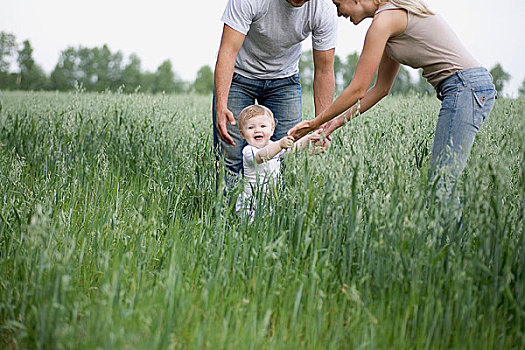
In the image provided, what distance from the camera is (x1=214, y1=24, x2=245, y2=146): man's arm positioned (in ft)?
11.3

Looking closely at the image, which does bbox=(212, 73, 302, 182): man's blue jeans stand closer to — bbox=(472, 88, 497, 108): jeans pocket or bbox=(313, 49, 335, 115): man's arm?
bbox=(313, 49, 335, 115): man's arm

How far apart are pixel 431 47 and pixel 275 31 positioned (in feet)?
4.21

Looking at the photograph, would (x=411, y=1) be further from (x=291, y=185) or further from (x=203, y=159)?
(x=203, y=159)

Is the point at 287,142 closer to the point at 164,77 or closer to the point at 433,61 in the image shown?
the point at 433,61

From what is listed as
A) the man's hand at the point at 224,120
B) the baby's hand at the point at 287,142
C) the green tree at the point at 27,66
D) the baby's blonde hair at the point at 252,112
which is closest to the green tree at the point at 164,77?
the green tree at the point at 27,66

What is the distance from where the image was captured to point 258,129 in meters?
3.57

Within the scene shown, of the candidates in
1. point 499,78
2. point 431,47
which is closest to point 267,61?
point 431,47

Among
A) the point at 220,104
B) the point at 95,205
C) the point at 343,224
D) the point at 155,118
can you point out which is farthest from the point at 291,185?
the point at 155,118

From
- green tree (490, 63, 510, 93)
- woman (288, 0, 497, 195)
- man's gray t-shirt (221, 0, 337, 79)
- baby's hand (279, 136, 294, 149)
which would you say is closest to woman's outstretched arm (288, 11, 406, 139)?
woman (288, 0, 497, 195)

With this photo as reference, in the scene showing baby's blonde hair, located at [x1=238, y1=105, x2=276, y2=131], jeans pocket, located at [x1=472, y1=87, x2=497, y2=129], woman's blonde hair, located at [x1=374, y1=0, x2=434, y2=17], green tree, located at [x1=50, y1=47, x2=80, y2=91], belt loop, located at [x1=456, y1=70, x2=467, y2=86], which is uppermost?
green tree, located at [x1=50, y1=47, x2=80, y2=91]

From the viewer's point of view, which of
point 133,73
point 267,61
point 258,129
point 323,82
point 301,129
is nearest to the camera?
point 301,129

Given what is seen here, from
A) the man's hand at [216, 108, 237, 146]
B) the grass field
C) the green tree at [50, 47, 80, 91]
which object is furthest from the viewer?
the green tree at [50, 47, 80, 91]

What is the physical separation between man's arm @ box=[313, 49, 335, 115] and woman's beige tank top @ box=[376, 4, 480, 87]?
3.47 ft

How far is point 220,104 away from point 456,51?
159 centimetres
